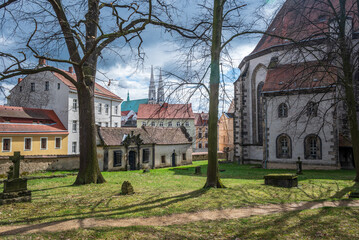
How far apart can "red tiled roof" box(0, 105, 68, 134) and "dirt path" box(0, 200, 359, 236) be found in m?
22.9

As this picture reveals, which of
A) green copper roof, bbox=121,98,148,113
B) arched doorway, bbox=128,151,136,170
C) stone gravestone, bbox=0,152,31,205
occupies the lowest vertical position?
arched doorway, bbox=128,151,136,170

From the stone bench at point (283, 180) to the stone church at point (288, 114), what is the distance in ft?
23.3

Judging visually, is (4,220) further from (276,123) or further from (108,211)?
(276,123)

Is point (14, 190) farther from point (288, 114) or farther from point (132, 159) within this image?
point (288, 114)

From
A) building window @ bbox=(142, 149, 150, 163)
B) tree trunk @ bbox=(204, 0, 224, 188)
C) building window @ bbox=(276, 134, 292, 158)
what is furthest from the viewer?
building window @ bbox=(142, 149, 150, 163)

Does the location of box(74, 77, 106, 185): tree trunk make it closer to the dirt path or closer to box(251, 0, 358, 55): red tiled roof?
the dirt path

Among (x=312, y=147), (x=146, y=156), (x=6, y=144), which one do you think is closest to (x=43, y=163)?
(x=6, y=144)

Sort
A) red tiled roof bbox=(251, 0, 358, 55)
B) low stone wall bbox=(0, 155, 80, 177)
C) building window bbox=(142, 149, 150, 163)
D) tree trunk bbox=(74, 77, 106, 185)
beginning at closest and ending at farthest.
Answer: red tiled roof bbox=(251, 0, 358, 55) → tree trunk bbox=(74, 77, 106, 185) → low stone wall bbox=(0, 155, 80, 177) → building window bbox=(142, 149, 150, 163)

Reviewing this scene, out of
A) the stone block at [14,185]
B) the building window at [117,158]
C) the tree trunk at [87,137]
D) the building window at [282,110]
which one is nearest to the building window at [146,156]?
the building window at [117,158]

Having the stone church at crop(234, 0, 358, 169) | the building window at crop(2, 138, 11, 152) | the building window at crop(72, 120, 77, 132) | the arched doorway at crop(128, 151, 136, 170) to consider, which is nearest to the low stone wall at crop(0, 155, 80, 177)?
the building window at crop(2, 138, 11, 152)

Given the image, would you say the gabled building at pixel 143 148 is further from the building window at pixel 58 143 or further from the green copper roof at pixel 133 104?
the green copper roof at pixel 133 104

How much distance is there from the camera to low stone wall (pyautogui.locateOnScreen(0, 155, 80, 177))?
68.3ft

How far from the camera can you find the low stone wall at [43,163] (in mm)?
20828

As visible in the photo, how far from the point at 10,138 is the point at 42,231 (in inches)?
943
